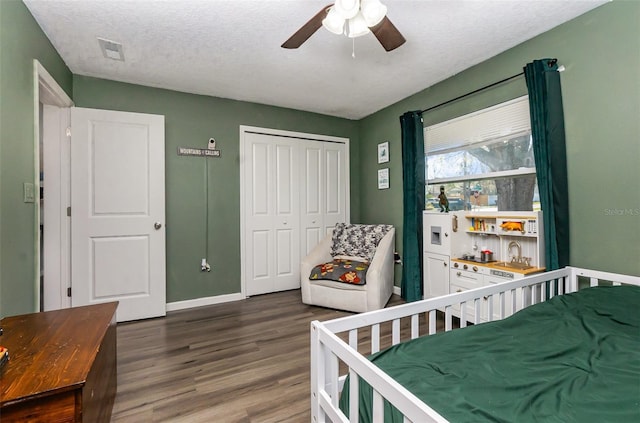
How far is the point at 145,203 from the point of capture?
2.96 m

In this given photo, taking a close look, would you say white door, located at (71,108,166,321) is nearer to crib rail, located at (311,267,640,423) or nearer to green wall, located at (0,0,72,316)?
green wall, located at (0,0,72,316)

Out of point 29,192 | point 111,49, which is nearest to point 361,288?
point 29,192

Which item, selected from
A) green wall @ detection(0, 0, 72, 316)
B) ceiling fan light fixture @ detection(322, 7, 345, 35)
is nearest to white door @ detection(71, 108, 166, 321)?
green wall @ detection(0, 0, 72, 316)

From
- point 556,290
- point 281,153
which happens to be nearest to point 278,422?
point 556,290

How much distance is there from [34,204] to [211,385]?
1.72 m

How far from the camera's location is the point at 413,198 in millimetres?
3188

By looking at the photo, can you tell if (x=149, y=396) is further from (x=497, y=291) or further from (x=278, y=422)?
(x=497, y=291)

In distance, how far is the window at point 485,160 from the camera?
2416mm

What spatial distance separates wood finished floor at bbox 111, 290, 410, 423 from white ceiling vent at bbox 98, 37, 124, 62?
7.92ft

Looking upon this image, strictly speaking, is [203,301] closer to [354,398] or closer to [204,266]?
[204,266]

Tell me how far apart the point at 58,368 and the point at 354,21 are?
2.05 m

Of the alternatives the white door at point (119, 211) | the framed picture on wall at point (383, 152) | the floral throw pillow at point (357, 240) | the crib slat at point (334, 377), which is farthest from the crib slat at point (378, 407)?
the framed picture on wall at point (383, 152)

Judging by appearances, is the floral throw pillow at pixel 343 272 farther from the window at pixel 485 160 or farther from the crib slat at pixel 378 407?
the crib slat at pixel 378 407

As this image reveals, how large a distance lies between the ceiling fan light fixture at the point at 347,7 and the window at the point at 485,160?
172cm
